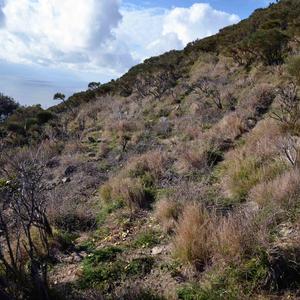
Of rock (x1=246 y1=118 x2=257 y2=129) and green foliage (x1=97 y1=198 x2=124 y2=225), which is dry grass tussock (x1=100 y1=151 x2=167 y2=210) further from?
rock (x1=246 y1=118 x2=257 y2=129)

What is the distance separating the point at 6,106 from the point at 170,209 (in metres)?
32.8

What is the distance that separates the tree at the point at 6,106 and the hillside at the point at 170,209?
22456 mm

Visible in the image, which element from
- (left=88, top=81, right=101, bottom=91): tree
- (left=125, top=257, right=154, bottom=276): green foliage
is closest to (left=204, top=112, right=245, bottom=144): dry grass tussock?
(left=125, top=257, right=154, bottom=276): green foliage

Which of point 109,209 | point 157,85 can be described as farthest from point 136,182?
point 157,85

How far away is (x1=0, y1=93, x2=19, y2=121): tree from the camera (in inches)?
1420

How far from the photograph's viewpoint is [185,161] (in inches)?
341

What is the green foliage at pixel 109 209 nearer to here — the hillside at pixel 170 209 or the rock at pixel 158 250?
the hillside at pixel 170 209

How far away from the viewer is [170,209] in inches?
243

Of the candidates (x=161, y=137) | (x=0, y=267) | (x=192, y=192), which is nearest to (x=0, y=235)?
(x=0, y=267)

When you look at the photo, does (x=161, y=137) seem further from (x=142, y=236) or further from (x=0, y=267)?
(x=0, y=267)

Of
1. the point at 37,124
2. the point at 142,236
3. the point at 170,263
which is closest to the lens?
the point at 170,263

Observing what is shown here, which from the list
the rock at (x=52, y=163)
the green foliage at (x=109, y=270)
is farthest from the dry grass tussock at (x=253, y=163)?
the rock at (x=52, y=163)

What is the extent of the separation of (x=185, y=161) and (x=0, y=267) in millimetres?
4350

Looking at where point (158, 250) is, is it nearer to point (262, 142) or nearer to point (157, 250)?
point (157, 250)
